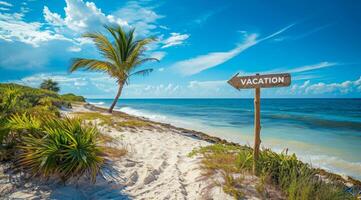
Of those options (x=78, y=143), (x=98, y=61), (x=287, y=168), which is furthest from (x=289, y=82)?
(x=98, y=61)

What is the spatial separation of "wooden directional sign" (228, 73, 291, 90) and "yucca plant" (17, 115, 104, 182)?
2950 mm

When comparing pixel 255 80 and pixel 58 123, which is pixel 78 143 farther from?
pixel 255 80

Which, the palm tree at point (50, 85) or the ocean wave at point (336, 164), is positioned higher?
the palm tree at point (50, 85)

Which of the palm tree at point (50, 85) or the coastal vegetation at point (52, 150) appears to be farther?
the palm tree at point (50, 85)

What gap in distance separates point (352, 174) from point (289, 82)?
16.9 ft

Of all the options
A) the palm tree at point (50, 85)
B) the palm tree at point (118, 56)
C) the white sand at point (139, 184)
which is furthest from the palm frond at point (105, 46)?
the palm tree at point (50, 85)

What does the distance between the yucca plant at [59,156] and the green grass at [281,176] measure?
2.21 meters

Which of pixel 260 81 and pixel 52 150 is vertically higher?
pixel 260 81

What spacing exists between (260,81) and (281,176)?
1749 millimetres

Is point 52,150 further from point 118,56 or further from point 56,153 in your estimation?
point 118,56

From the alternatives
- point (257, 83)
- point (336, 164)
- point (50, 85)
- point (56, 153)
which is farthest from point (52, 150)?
point (50, 85)

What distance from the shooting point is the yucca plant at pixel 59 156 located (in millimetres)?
3404

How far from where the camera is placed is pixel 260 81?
4.36 m

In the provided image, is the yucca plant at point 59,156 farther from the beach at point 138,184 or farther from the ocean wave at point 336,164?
the ocean wave at point 336,164
